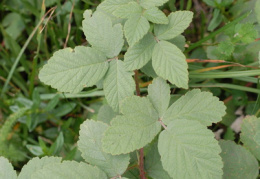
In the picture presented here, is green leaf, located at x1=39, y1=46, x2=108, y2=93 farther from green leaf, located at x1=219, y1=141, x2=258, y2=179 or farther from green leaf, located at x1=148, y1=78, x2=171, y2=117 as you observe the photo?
green leaf, located at x1=219, y1=141, x2=258, y2=179

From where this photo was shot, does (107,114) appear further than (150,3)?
Yes

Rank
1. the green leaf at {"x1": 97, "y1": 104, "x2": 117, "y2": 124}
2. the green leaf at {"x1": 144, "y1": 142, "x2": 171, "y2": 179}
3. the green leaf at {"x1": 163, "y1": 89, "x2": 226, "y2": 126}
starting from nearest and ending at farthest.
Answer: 1. the green leaf at {"x1": 163, "y1": 89, "x2": 226, "y2": 126}
2. the green leaf at {"x1": 144, "y1": 142, "x2": 171, "y2": 179}
3. the green leaf at {"x1": 97, "y1": 104, "x2": 117, "y2": 124}

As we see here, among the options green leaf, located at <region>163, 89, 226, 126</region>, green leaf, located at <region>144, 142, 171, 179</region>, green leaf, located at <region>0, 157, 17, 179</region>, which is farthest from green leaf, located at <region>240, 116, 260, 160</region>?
green leaf, located at <region>0, 157, 17, 179</region>

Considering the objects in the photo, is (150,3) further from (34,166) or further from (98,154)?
(34,166)

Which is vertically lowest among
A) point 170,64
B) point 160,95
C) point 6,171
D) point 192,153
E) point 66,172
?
point 6,171

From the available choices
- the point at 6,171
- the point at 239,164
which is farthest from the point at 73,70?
the point at 239,164

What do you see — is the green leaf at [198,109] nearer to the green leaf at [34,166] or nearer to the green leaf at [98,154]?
the green leaf at [98,154]

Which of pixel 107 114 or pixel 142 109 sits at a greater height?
pixel 142 109
